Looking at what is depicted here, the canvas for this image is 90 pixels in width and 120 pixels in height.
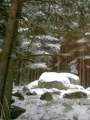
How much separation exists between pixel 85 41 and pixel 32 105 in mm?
11966

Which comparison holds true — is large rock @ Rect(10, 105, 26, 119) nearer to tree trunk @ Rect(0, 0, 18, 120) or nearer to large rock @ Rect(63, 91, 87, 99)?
tree trunk @ Rect(0, 0, 18, 120)

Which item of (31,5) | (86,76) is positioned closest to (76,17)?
(31,5)

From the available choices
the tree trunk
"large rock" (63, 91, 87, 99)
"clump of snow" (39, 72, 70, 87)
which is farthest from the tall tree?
"clump of snow" (39, 72, 70, 87)

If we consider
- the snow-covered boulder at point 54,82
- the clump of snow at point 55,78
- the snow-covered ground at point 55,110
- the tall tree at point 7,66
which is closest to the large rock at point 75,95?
the snow-covered ground at point 55,110

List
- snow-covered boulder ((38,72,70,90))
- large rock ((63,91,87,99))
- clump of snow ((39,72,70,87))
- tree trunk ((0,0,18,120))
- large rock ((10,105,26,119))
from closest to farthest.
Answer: tree trunk ((0,0,18,120))
large rock ((10,105,26,119))
large rock ((63,91,87,99))
snow-covered boulder ((38,72,70,90))
clump of snow ((39,72,70,87))

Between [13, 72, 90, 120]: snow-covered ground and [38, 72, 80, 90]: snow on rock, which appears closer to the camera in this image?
[13, 72, 90, 120]: snow-covered ground

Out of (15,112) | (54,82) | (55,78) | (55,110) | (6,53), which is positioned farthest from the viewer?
(55,78)

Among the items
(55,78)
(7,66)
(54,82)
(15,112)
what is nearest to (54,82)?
(54,82)

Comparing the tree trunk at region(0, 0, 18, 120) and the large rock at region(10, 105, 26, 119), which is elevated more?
the tree trunk at region(0, 0, 18, 120)

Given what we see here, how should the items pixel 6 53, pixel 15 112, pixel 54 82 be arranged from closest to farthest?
pixel 6 53 < pixel 15 112 < pixel 54 82

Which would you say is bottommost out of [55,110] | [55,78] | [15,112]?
[55,110]

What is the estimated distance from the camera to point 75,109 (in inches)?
328

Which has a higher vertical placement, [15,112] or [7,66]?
[7,66]

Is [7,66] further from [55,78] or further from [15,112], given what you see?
[55,78]
